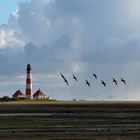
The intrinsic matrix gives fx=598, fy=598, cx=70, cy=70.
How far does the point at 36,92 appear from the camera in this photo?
180 m

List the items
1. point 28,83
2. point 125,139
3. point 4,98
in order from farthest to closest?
point 4,98
point 28,83
point 125,139

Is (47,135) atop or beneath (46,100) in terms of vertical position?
beneath

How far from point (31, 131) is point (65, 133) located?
2.73 meters

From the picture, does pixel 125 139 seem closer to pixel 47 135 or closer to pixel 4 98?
pixel 47 135

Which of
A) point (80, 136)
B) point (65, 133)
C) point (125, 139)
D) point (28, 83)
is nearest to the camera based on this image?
point (125, 139)

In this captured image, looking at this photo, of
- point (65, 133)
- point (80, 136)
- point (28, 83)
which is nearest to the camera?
point (80, 136)

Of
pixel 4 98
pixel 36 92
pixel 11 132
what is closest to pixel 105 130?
pixel 11 132

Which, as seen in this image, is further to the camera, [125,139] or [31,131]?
[31,131]

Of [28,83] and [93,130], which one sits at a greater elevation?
[28,83]

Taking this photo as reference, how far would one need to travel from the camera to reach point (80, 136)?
3419cm

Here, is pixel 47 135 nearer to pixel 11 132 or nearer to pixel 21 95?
pixel 11 132

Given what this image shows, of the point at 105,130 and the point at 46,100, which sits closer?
the point at 105,130

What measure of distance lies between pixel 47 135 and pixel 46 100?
142707 millimetres

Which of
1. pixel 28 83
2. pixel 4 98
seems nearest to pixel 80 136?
pixel 28 83
